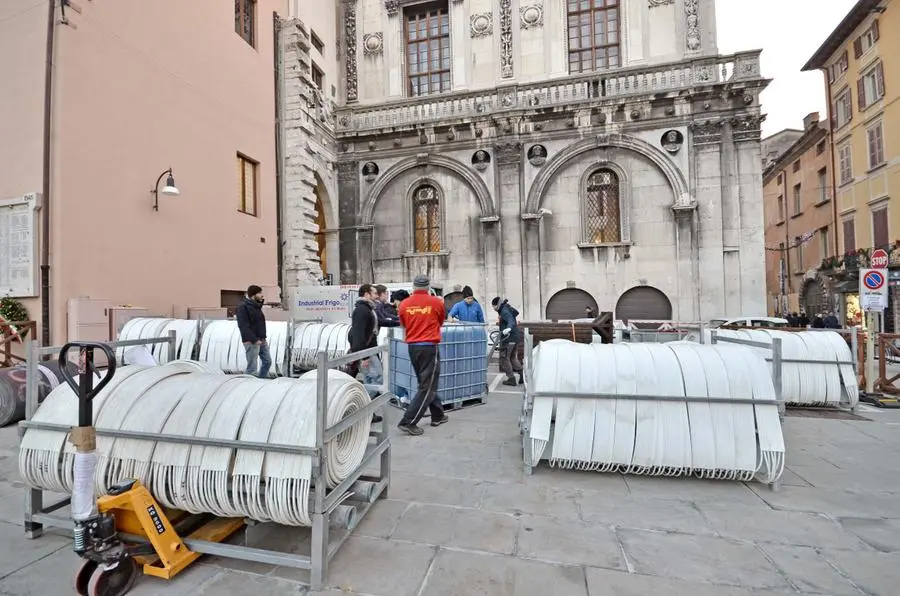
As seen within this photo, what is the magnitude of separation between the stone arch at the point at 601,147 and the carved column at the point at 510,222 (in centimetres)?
56

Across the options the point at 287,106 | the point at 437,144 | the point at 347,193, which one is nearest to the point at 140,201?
the point at 287,106

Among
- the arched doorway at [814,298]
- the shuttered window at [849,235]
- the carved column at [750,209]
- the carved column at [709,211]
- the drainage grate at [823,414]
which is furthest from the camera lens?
the arched doorway at [814,298]

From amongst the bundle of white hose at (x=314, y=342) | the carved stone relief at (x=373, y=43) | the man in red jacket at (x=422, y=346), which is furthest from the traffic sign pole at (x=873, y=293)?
the carved stone relief at (x=373, y=43)

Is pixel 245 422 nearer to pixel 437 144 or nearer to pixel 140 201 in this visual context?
pixel 140 201

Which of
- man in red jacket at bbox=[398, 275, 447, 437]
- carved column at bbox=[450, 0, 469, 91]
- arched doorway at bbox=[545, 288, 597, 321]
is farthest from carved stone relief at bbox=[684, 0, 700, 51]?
man in red jacket at bbox=[398, 275, 447, 437]

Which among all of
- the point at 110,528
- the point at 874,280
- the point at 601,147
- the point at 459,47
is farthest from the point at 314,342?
the point at 459,47

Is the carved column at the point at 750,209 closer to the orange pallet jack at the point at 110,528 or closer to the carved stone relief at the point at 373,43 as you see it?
the carved stone relief at the point at 373,43

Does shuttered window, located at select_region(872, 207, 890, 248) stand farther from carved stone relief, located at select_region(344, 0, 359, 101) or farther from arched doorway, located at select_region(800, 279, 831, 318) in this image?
carved stone relief, located at select_region(344, 0, 359, 101)

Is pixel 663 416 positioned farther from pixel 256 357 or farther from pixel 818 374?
pixel 256 357

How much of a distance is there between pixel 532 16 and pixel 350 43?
7658 mm

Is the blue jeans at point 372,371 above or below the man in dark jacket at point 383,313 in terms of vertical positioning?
below

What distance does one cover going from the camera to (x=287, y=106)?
48.7ft

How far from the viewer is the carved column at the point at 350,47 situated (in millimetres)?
18969

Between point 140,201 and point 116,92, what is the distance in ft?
Answer: 7.33
